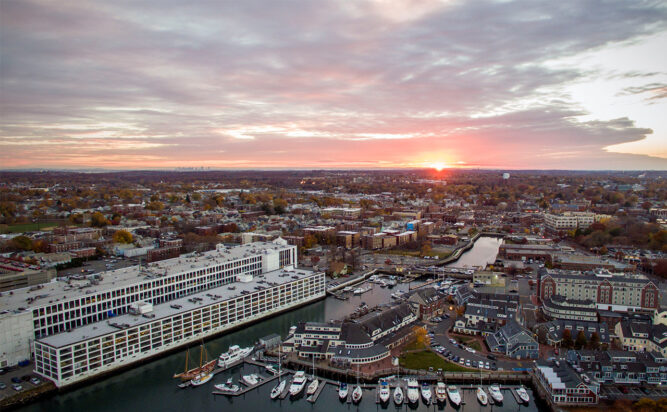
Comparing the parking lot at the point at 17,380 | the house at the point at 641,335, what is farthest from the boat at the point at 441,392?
the parking lot at the point at 17,380

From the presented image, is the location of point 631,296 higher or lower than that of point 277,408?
higher

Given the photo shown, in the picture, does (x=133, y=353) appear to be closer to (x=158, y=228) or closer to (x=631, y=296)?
(x=631, y=296)

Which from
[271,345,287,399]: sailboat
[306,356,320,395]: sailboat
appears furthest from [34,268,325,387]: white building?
[306,356,320,395]: sailboat

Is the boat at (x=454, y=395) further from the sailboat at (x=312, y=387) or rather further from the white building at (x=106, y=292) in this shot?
the white building at (x=106, y=292)

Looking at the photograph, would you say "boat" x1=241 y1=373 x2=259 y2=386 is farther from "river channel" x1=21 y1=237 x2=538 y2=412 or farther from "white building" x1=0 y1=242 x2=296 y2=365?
"white building" x1=0 y1=242 x2=296 y2=365

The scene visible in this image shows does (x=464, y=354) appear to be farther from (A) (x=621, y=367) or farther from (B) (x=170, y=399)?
(B) (x=170, y=399)

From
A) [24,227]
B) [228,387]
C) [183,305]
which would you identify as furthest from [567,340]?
[24,227]

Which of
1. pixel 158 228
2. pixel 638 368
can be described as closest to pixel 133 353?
pixel 638 368
